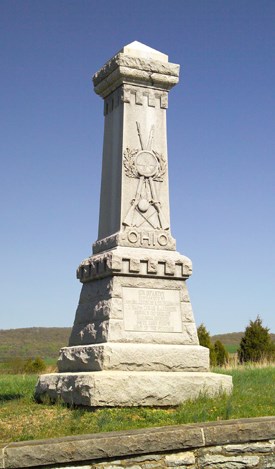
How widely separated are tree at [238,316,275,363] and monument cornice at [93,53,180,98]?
537 inches

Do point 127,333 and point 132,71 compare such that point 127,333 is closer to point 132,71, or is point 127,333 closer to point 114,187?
point 114,187

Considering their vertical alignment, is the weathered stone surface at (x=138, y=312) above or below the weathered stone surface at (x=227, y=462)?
above

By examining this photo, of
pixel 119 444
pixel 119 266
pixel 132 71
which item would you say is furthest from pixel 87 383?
pixel 132 71

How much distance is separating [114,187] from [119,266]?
5.28ft

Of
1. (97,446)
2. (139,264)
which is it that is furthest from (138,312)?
(97,446)

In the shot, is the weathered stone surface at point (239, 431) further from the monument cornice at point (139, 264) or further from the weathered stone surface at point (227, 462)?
the monument cornice at point (139, 264)

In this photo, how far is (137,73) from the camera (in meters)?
11.5

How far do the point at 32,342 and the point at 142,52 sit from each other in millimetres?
47984

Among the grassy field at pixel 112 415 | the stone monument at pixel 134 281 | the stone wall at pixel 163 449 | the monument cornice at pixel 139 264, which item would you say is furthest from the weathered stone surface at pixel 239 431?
the monument cornice at pixel 139 264

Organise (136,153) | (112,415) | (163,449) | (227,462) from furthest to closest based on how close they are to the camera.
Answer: (136,153)
(112,415)
(227,462)
(163,449)

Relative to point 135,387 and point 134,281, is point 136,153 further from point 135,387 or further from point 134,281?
point 135,387

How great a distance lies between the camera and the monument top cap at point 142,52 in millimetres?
11602

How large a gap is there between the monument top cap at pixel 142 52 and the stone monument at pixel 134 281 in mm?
20

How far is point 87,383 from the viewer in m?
9.34
